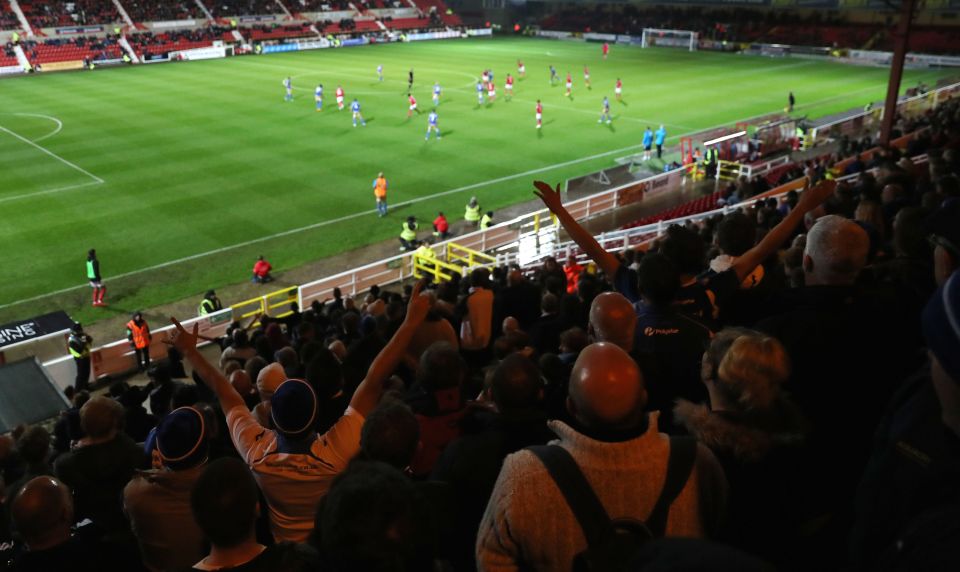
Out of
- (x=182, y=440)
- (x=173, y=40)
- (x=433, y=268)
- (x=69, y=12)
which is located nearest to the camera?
(x=182, y=440)

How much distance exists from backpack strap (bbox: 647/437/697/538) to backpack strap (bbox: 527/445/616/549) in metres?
0.22

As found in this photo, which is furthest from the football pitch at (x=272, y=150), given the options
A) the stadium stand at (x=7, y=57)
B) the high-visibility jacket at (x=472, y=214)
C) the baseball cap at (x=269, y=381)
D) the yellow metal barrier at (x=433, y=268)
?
the baseball cap at (x=269, y=381)

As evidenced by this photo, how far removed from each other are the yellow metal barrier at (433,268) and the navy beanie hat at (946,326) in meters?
16.5

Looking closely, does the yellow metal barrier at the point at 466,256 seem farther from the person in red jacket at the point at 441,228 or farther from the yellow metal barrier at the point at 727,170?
the yellow metal barrier at the point at 727,170

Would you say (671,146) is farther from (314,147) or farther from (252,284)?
(252,284)

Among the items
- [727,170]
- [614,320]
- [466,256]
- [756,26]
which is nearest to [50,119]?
[466,256]

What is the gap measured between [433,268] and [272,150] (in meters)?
14.3

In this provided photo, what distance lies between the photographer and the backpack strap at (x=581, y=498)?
250 centimetres

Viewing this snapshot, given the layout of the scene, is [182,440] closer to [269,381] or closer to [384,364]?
[384,364]

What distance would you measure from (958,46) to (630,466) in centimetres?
6893

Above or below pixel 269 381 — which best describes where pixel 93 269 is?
below

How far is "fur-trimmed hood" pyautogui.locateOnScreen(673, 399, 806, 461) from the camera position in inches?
117

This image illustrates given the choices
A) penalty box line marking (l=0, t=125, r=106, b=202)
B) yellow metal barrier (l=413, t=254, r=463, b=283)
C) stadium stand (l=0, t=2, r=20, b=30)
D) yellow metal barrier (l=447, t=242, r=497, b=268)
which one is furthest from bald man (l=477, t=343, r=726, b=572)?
stadium stand (l=0, t=2, r=20, b=30)

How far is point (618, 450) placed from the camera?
2.63 meters
